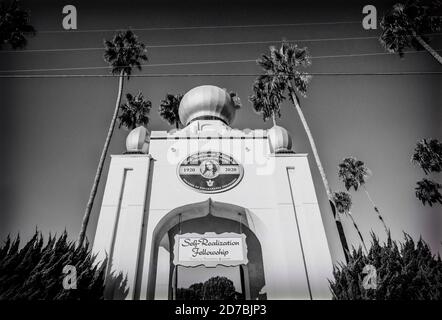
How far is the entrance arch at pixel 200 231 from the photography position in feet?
46.2

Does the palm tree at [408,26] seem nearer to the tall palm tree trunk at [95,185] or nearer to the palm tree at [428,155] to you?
the palm tree at [428,155]

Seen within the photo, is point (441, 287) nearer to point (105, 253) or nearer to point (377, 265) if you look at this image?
point (377, 265)

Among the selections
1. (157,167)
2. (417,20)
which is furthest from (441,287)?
(417,20)

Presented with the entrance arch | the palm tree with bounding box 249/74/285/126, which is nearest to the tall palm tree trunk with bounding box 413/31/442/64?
the palm tree with bounding box 249/74/285/126

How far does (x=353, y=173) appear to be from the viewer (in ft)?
114

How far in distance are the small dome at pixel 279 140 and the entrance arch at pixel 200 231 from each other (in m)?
3.64

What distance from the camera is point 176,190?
47.6 feet

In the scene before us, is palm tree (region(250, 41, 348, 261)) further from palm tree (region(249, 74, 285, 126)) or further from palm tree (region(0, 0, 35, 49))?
palm tree (region(0, 0, 35, 49))

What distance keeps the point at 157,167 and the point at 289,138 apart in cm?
631

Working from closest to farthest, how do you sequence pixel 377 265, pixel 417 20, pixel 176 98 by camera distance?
pixel 377 265
pixel 417 20
pixel 176 98

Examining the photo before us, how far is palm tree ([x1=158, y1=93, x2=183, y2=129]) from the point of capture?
102 ft

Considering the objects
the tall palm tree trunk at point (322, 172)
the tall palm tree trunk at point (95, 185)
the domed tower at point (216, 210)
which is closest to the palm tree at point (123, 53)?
the tall palm tree trunk at point (95, 185)

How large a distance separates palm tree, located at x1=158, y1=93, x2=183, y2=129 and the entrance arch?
15.1 meters

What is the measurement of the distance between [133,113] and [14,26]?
979 centimetres
